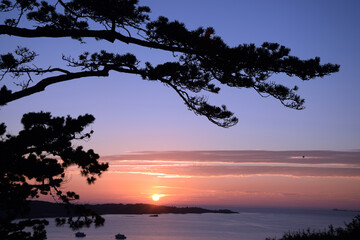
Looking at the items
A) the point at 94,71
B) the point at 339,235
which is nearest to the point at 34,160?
the point at 94,71

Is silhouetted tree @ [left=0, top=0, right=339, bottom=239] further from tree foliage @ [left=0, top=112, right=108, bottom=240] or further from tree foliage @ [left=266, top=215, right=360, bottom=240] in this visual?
tree foliage @ [left=266, top=215, right=360, bottom=240]

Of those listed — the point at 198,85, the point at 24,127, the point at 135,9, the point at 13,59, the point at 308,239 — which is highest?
the point at 135,9

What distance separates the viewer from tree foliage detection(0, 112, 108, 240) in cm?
642

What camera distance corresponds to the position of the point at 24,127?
676 centimetres

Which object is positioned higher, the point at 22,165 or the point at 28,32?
the point at 28,32

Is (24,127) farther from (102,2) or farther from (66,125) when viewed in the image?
(102,2)

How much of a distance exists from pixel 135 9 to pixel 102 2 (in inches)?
25.9

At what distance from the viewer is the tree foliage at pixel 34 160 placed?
21.1 feet

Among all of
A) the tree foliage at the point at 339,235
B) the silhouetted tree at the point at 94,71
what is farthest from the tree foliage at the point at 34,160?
the tree foliage at the point at 339,235

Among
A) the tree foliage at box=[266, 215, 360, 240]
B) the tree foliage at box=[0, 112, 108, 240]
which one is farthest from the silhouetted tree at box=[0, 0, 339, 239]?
the tree foliage at box=[266, 215, 360, 240]

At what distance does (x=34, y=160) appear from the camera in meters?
6.58

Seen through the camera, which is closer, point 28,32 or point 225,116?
point 28,32

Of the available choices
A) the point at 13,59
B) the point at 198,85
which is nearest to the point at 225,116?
the point at 198,85

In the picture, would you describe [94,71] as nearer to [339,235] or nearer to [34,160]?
[34,160]
